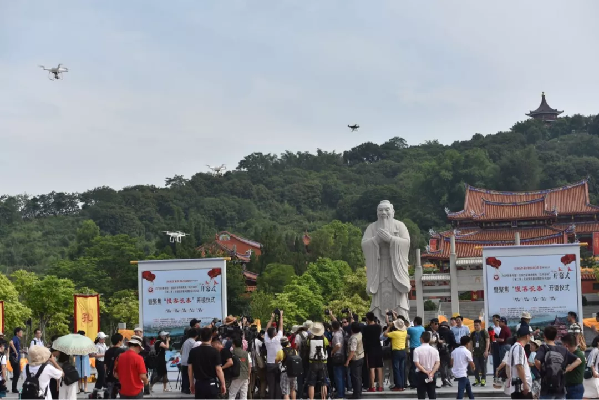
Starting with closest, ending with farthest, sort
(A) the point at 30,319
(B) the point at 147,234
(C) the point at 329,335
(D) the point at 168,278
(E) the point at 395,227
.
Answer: (C) the point at 329,335 < (D) the point at 168,278 < (E) the point at 395,227 < (A) the point at 30,319 < (B) the point at 147,234

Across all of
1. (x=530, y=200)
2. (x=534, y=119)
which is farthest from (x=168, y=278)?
(x=534, y=119)

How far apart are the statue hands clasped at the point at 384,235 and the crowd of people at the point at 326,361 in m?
3.30

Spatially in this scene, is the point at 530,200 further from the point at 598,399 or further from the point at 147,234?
the point at 598,399

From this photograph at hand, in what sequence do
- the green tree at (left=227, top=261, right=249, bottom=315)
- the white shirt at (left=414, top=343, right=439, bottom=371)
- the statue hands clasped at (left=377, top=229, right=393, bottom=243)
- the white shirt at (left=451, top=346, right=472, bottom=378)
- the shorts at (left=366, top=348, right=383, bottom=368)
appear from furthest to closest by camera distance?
the green tree at (left=227, top=261, right=249, bottom=315) < the statue hands clasped at (left=377, top=229, right=393, bottom=243) < the shorts at (left=366, top=348, right=383, bottom=368) < the white shirt at (left=451, top=346, right=472, bottom=378) < the white shirt at (left=414, top=343, right=439, bottom=371)

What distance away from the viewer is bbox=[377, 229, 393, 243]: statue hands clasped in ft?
71.3

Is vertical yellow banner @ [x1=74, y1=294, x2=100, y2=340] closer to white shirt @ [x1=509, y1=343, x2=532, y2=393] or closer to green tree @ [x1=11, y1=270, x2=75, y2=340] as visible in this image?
white shirt @ [x1=509, y1=343, x2=532, y2=393]

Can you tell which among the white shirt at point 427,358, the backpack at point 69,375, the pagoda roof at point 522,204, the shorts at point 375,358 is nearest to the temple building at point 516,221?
the pagoda roof at point 522,204

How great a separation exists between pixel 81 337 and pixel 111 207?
253ft

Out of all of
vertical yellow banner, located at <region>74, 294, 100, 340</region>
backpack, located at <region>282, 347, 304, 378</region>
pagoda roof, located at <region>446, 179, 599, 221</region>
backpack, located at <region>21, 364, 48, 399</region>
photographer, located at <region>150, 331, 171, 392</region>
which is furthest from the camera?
pagoda roof, located at <region>446, 179, 599, 221</region>

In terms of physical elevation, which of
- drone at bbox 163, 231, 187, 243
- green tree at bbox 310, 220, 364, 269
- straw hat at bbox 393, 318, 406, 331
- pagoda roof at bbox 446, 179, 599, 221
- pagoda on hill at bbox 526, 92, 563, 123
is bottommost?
straw hat at bbox 393, 318, 406, 331

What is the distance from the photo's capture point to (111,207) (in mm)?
88750

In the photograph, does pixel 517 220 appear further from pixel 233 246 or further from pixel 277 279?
pixel 233 246

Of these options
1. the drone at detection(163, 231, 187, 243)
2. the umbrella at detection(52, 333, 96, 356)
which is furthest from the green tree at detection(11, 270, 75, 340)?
the umbrella at detection(52, 333, 96, 356)

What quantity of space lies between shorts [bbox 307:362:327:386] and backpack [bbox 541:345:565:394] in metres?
5.21
